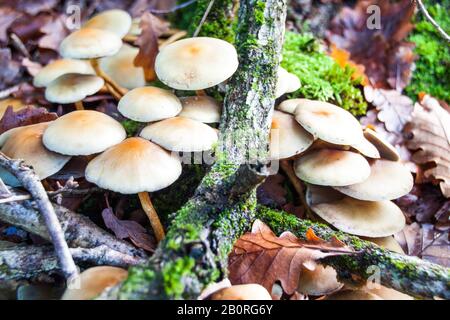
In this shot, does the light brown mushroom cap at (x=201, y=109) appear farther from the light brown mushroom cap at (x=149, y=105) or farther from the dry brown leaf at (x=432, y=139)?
the dry brown leaf at (x=432, y=139)

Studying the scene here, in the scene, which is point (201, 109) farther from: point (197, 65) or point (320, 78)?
point (320, 78)

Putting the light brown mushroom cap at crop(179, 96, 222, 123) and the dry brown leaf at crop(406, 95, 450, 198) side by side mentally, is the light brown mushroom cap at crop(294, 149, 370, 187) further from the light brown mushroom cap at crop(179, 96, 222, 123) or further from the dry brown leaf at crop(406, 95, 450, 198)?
the dry brown leaf at crop(406, 95, 450, 198)

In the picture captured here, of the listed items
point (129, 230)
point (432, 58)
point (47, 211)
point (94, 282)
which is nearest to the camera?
point (94, 282)

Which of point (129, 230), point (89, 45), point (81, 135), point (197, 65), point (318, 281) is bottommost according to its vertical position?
point (129, 230)

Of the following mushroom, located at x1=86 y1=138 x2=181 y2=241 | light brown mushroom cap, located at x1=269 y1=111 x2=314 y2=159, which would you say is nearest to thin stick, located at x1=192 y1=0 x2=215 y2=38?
light brown mushroom cap, located at x1=269 y1=111 x2=314 y2=159

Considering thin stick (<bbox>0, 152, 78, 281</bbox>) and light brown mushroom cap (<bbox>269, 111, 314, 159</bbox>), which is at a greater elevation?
light brown mushroom cap (<bbox>269, 111, 314, 159</bbox>)

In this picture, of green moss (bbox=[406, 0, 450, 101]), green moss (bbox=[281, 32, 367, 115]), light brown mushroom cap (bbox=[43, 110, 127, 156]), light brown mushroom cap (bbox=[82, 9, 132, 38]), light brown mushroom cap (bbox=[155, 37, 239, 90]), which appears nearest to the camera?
light brown mushroom cap (bbox=[43, 110, 127, 156])

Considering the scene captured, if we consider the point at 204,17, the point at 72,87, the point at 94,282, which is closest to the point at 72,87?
the point at 72,87
